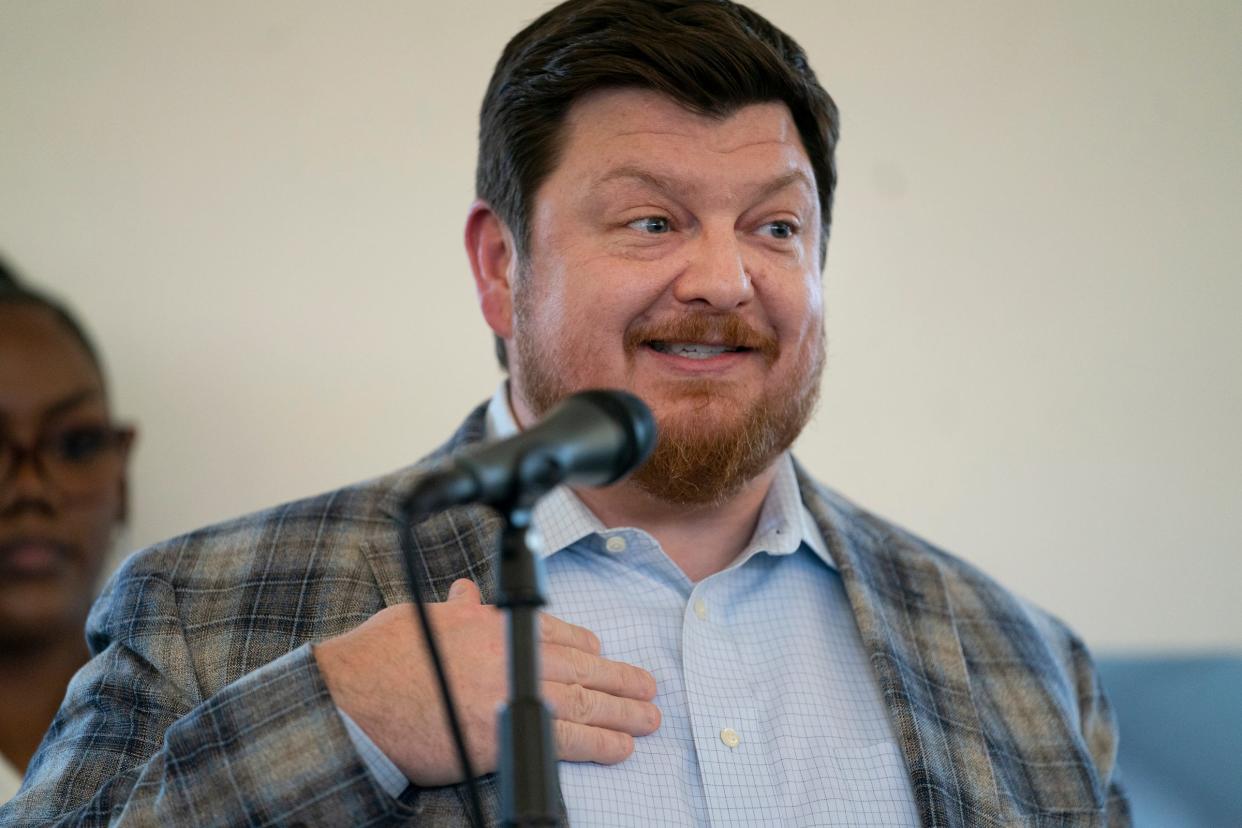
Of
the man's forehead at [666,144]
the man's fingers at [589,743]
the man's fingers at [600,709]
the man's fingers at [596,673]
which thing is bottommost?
the man's fingers at [589,743]

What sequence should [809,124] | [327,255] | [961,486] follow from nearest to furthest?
[809,124] → [327,255] → [961,486]

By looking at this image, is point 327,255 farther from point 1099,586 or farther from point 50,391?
point 1099,586

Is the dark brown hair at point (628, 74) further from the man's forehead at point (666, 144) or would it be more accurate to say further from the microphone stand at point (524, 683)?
the microphone stand at point (524, 683)

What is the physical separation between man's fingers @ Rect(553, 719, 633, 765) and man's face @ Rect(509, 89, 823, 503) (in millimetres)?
386

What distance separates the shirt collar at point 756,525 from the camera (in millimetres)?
1629

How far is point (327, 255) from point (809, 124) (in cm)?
98

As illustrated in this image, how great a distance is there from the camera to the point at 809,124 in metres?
1.80

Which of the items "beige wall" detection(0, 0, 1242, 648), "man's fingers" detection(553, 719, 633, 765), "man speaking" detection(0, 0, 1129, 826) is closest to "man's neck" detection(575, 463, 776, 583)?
"man speaking" detection(0, 0, 1129, 826)

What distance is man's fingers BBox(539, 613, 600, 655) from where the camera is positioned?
1387 mm

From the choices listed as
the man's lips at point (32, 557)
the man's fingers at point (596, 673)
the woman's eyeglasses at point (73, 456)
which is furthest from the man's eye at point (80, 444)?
the man's fingers at point (596, 673)

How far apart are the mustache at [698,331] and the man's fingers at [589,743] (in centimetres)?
51

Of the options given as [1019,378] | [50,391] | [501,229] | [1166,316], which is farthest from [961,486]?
[50,391]

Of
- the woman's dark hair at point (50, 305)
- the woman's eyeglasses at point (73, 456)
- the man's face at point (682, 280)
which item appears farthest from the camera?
the woman's dark hair at point (50, 305)

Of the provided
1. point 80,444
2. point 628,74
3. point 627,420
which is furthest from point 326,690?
point 80,444
